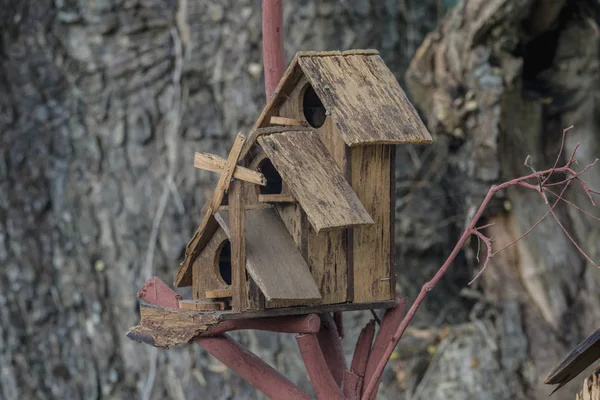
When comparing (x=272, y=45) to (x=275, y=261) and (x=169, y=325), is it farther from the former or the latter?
(x=169, y=325)

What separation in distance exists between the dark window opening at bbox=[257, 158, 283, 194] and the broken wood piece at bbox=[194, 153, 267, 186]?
0.13 m

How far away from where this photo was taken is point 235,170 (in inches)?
78.8

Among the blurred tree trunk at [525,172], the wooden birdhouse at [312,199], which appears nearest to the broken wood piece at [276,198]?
the wooden birdhouse at [312,199]

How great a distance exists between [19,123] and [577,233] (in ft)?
7.38

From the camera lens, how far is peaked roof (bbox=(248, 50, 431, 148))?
6.73ft

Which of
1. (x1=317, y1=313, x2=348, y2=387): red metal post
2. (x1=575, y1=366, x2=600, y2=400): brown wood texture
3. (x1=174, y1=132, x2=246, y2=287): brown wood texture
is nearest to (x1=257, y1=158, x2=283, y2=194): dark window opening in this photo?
(x1=174, y1=132, x2=246, y2=287): brown wood texture

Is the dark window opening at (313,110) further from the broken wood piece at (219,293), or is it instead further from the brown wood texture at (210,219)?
the broken wood piece at (219,293)

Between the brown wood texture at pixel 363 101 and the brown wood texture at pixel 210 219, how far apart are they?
0.68 feet

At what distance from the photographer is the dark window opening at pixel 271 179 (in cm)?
221

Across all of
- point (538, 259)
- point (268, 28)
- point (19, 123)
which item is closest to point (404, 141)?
A: point (268, 28)

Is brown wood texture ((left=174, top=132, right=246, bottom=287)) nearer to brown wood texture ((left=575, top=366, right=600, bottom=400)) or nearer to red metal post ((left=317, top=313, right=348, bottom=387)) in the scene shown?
red metal post ((left=317, top=313, right=348, bottom=387))

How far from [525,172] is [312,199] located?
1.98 m

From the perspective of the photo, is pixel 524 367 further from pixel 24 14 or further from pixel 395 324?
pixel 24 14

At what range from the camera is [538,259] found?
3775 mm
